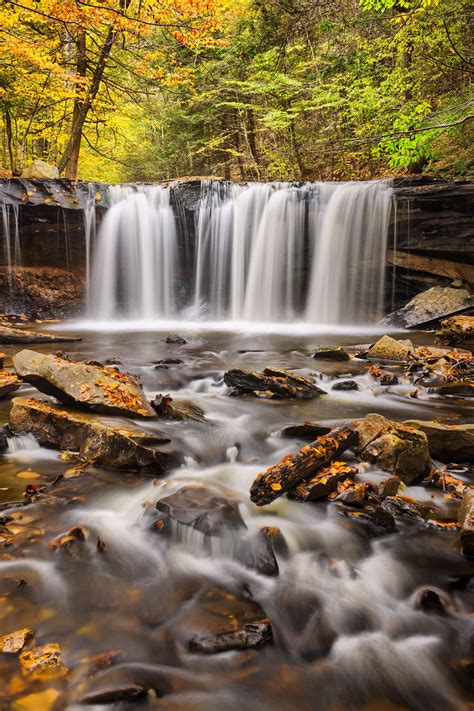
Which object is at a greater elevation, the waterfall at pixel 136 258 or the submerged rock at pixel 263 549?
the waterfall at pixel 136 258

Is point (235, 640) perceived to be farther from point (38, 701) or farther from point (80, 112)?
point (80, 112)

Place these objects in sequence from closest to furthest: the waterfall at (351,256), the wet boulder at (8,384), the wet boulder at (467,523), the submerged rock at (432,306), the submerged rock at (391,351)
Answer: the wet boulder at (467,523), the wet boulder at (8,384), the submerged rock at (391,351), the submerged rock at (432,306), the waterfall at (351,256)

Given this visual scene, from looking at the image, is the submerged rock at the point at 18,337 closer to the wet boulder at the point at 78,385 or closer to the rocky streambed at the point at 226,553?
the rocky streambed at the point at 226,553

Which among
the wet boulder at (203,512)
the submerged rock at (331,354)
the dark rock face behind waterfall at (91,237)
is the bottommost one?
the wet boulder at (203,512)

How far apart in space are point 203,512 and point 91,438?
1.41 meters

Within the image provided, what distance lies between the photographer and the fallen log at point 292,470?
132 inches

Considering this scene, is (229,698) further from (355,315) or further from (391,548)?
(355,315)

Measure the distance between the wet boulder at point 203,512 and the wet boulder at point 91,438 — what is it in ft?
2.15

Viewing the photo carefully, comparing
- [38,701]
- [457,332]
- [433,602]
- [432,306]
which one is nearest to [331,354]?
[457,332]

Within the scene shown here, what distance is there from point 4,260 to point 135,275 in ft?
12.7

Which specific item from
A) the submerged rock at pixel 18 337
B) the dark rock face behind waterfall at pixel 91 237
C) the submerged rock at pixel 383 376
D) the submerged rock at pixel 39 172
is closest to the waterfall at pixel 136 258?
the dark rock face behind waterfall at pixel 91 237

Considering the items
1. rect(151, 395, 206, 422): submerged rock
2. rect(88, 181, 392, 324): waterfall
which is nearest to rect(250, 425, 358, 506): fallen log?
rect(151, 395, 206, 422): submerged rock

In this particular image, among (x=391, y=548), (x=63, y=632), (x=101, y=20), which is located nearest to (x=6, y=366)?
(x=63, y=632)

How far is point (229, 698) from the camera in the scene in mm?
1864
